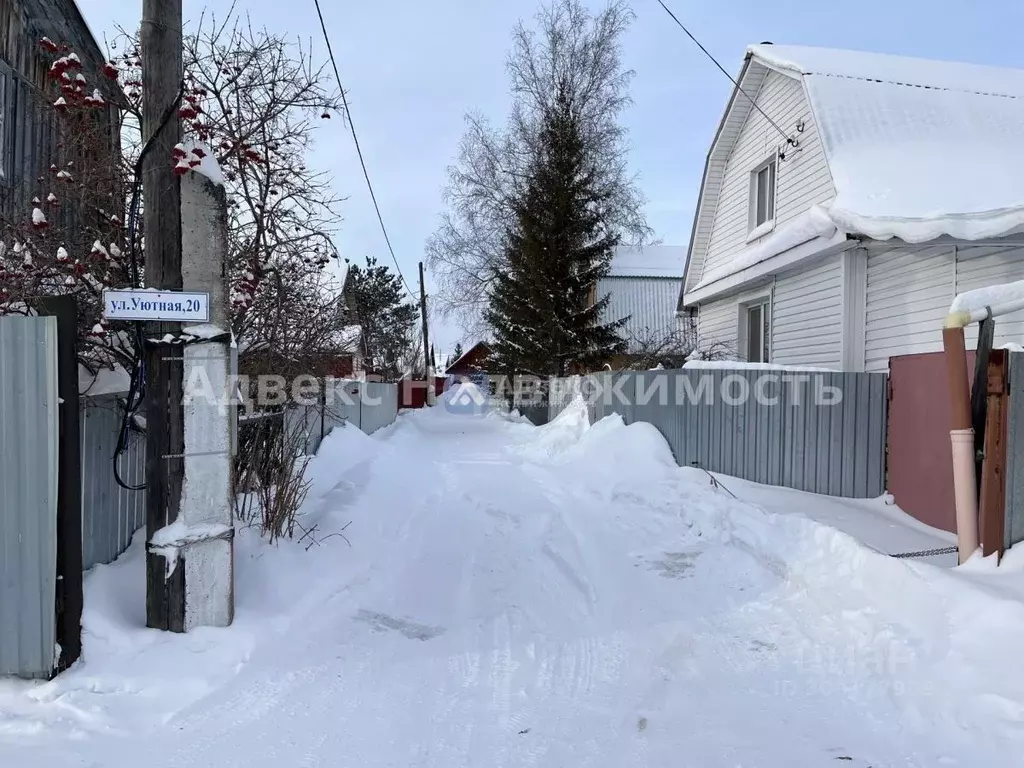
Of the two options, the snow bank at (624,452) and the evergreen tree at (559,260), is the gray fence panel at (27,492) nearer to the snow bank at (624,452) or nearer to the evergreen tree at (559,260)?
the snow bank at (624,452)

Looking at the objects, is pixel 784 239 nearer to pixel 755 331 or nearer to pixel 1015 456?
pixel 755 331

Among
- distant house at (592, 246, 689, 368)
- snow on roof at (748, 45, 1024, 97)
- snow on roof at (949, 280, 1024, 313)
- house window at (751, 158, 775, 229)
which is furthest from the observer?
distant house at (592, 246, 689, 368)

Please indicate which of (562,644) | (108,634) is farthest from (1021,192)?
(108,634)

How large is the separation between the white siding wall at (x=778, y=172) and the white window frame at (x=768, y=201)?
76mm

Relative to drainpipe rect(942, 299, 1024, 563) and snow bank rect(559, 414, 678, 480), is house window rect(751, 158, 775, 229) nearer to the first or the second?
snow bank rect(559, 414, 678, 480)

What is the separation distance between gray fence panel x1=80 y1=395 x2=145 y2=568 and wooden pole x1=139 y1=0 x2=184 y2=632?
0.54m

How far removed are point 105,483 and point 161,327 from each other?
3.94ft

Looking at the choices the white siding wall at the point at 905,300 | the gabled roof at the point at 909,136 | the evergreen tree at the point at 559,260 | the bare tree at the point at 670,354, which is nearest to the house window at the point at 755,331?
the bare tree at the point at 670,354

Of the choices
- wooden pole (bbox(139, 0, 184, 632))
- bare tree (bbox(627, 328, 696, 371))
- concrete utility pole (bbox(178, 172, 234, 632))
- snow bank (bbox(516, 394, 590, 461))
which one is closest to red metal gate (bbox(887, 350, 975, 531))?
snow bank (bbox(516, 394, 590, 461))

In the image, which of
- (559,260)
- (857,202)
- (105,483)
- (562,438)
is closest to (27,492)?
(105,483)

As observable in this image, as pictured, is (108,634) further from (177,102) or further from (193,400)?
(177,102)

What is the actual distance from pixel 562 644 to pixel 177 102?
12.4 feet

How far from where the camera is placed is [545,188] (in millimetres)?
21031

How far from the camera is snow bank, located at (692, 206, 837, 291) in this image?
26.8 feet
